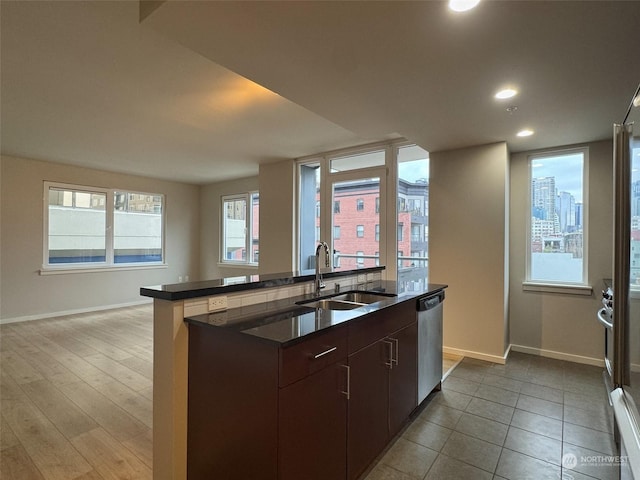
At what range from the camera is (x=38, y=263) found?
18.3 feet

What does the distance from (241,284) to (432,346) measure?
176 cm

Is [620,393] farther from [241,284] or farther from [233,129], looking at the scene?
[233,129]

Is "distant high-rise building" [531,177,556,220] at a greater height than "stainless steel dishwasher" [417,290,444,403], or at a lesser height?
greater

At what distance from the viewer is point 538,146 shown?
3760mm

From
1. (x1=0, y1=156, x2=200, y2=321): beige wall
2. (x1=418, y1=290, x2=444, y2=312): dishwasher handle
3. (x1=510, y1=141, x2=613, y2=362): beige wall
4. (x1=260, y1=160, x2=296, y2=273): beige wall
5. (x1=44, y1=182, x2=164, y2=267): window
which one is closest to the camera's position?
(x1=418, y1=290, x2=444, y2=312): dishwasher handle

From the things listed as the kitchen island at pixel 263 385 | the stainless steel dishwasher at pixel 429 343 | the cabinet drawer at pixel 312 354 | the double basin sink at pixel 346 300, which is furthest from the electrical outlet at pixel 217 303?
the stainless steel dishwasher at pixel 429 343

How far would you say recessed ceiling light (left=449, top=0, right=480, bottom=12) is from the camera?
1491 mm

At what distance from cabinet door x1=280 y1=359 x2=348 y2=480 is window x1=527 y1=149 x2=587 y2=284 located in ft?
11.3

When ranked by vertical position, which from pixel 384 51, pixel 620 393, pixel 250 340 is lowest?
pixel 620 393

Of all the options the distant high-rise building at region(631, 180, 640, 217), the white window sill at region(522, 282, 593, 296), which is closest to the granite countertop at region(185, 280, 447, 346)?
the distant high-rise building at region(631, 180, 640, 217)

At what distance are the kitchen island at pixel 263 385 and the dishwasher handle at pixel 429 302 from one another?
0.49 metres

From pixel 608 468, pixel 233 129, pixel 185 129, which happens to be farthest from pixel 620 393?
pixel 185 129

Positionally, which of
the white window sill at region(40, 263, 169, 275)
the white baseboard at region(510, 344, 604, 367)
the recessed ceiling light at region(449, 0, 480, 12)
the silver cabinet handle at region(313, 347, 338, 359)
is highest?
the recessed ceiling light at region(449, 0, 480, 12)

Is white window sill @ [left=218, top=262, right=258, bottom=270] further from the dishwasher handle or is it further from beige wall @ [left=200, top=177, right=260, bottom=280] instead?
the dishwasher handle
